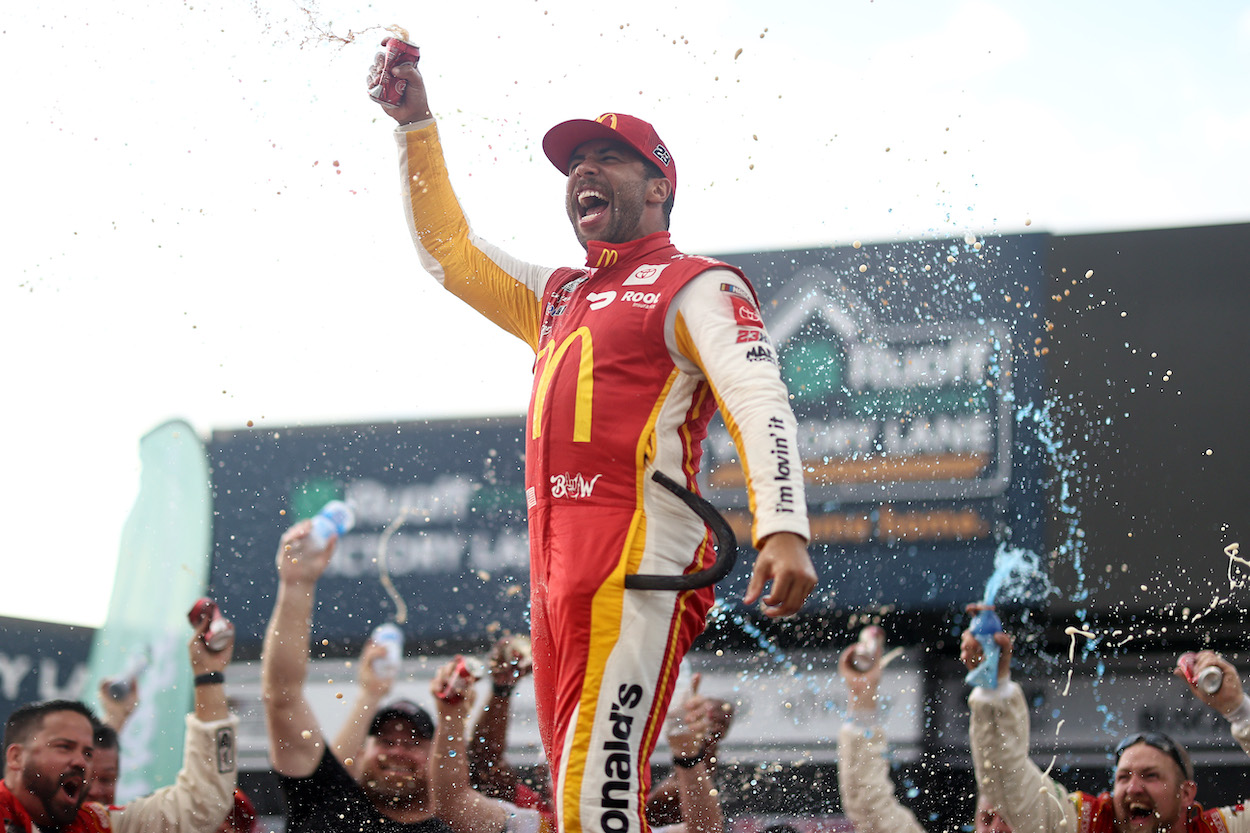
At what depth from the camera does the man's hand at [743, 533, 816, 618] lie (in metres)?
2.10

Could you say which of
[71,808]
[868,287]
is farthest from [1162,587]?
[71,808]

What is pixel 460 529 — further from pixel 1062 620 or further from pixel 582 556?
pixel 582 556

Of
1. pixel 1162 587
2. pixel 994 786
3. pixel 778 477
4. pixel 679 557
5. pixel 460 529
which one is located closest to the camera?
pixel 778 477

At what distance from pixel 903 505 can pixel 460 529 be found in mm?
3173

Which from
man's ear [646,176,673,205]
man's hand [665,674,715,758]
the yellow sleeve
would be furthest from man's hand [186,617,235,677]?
man's ear [646,176,673,205]

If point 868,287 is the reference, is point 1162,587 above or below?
below

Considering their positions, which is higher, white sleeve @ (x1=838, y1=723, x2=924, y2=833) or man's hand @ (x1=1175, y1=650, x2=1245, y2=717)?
man's hand @ (x1=1175, y1=650, x2=1245, y2=717)

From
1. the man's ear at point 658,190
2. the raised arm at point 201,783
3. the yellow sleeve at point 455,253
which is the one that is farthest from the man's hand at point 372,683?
the man's ear at point 658,190

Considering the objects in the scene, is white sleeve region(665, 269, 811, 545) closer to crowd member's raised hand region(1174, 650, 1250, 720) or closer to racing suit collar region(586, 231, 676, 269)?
racing suit collar region(586, 231, 676, 269)

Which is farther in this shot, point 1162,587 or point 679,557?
point 1162,587

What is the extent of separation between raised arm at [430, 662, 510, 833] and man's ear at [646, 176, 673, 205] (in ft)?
7.05

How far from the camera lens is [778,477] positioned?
221 cm

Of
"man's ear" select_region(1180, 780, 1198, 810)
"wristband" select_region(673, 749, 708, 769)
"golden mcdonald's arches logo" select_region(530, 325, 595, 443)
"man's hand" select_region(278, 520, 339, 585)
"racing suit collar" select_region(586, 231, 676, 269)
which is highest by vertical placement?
"racing suit collar" select_region(586, 231, 676, 269)

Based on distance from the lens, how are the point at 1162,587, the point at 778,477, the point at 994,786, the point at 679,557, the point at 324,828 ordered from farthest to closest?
the point at 1162,587
the point at 324,828
the point at 994,786
the point at 679,557
the point at 778,477
